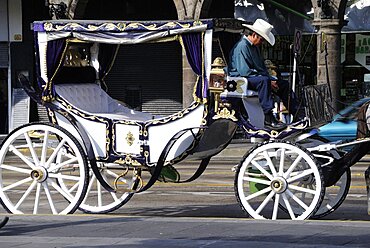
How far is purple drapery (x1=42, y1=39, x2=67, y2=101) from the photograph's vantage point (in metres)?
12.1

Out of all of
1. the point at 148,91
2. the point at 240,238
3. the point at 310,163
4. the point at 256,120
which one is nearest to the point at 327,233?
the point at 240,238

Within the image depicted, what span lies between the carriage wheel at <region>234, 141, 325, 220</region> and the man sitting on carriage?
0.49 metres

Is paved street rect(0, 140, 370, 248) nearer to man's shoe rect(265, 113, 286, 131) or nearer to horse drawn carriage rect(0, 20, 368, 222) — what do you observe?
horse drawn carriage rect(0, 20, 368, 222)

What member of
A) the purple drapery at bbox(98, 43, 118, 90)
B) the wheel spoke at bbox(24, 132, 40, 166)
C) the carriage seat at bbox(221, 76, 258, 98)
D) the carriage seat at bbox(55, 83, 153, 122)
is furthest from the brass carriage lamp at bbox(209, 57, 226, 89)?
the purple drapery at bbox(98, 43, 118, 90)

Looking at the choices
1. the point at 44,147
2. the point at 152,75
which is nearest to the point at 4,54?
the point at 152,75

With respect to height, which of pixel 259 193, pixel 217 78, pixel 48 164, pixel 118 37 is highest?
pixel 118 37

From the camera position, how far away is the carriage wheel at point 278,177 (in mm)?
10719

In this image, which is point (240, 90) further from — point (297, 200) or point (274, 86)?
point (297, 200)

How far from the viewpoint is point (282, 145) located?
35.6ft

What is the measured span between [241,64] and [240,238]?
127 inches

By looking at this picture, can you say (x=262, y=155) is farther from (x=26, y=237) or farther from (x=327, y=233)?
(x=26, y=237)

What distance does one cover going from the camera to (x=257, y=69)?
460 inches

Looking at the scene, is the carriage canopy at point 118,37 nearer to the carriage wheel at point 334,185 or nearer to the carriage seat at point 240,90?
the carriage seat at point 240,90

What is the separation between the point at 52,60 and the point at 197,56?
1982 mm
